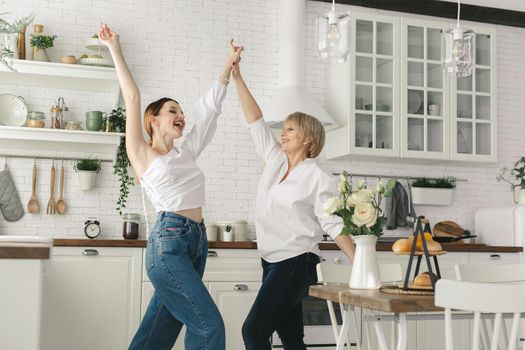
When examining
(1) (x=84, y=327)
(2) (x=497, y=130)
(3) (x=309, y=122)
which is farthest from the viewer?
(2) (x=497, y=130)

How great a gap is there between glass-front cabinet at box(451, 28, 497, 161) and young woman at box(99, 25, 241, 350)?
10.4 ft

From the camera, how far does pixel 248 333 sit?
304cm

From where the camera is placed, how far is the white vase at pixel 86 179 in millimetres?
4996

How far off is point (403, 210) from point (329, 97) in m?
1.16

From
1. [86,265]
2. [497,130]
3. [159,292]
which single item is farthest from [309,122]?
[497,130]

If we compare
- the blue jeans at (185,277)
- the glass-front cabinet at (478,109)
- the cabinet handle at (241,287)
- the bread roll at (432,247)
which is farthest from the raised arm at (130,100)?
the glass-front cabinet at (478,109)

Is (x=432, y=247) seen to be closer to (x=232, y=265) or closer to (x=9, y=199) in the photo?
(x=232, y=265)

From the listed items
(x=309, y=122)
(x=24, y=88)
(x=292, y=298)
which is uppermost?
(x=24, y=88)

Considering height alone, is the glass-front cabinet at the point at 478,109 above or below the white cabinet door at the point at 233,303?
above

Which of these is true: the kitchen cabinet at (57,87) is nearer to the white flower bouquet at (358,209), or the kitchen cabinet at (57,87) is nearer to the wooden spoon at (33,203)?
the wooden spoon at (33,203)

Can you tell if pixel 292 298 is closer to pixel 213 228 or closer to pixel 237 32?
pixel 213 228

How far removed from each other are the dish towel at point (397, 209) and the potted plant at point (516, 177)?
3.47ft

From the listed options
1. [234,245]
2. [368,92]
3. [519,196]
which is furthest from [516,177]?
[234,245]

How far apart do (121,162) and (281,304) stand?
242cm
